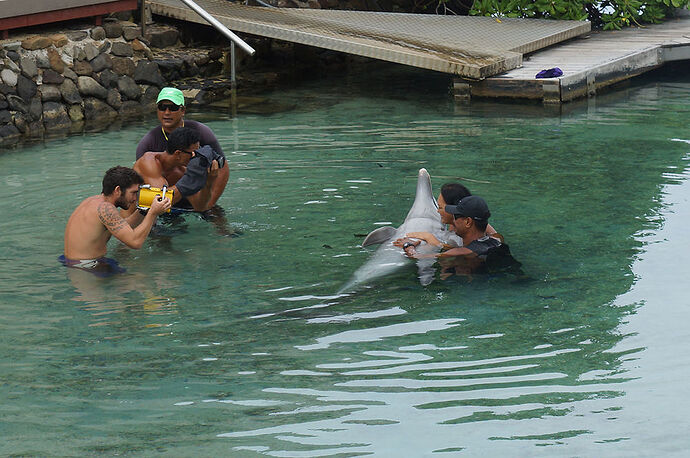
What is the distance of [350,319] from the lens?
689cm

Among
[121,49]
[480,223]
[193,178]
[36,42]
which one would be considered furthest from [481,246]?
[121,49]

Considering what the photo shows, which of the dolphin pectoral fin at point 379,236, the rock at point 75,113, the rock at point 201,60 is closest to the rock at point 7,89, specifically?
the rock at point 75,113

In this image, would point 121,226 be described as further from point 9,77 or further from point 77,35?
point 77,35

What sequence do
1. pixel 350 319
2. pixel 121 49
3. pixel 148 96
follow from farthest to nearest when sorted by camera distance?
1. pixel 148 96
2. pixel 121 49
3. pixel 350 319

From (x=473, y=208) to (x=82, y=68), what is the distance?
7.84 metres

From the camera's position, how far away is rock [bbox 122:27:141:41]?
14.3 metres

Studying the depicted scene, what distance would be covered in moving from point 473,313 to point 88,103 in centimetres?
836

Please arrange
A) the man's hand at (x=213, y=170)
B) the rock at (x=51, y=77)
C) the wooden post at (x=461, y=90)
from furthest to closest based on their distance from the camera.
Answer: the wooden post at (x=461, y=90)
the rock at (x=51, y=77)
the man's hand at (x=213, y=170)

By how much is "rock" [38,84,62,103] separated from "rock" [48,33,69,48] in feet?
1.78

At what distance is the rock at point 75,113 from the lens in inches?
533

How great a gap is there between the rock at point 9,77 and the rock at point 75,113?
0.98 meters

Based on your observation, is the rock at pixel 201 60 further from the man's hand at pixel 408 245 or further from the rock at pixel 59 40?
the man's hand at pixel 408 245

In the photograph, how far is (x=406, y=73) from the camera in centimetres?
1736

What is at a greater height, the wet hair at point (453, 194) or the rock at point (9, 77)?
the rock at point (9, 77)
